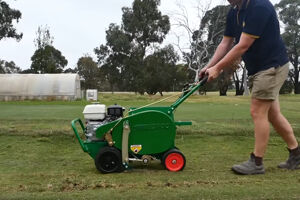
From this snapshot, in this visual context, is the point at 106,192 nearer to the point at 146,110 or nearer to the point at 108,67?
the point at 146,110

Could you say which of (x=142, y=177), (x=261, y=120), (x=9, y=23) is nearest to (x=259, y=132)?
(x=261, y=120)

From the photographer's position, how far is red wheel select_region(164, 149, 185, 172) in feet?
11.7

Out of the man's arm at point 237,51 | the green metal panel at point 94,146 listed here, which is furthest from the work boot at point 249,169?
the green metal panel at point 94,146

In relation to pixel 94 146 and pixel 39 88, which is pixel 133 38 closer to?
pixel 39 88

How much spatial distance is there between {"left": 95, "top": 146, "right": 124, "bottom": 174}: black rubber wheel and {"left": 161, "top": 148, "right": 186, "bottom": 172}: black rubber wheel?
1.54ft

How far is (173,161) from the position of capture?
3561mm

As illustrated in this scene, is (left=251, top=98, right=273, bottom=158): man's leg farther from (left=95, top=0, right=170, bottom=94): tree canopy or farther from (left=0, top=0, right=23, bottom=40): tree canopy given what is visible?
(left=95, top=0, right=170, bottom=94): tree canopy

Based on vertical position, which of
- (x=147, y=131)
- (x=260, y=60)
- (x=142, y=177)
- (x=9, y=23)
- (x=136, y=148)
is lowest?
(x=142, y=177)

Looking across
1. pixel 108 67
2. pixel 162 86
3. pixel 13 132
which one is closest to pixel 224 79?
pixel 162 86

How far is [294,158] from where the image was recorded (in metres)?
3.59

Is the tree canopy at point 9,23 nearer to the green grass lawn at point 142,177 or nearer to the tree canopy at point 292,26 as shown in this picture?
the green grass lawn at point 142,177

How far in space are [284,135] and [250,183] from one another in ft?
3.33

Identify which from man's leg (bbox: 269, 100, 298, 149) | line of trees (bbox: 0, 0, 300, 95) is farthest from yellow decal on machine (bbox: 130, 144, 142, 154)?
line of trees (bbox: 0, 0, 300, 95)

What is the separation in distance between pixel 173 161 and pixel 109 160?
0.65 metres
